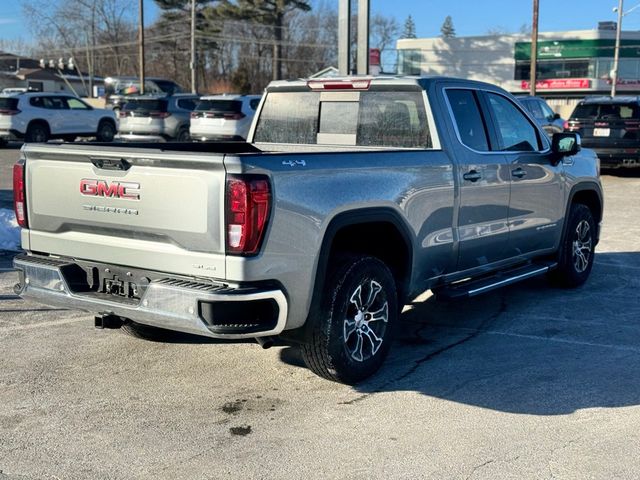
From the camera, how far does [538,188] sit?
703 cm

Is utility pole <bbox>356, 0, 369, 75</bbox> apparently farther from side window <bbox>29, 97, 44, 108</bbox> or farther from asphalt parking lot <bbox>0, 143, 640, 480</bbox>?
side window <bbox>29, 97, 44, 108</bbox>

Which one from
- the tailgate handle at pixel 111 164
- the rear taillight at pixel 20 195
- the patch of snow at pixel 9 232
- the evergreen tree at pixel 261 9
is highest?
the evergreen tree at pixel 261 9

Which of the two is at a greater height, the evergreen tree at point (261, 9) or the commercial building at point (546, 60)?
the evergreen tree at point (261, 9)

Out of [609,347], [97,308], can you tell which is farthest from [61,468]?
[609,347]

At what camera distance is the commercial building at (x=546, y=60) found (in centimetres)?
6644

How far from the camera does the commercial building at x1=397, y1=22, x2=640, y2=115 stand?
218 ft

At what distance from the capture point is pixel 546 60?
69062 mm

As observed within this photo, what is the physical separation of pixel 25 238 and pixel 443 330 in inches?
128

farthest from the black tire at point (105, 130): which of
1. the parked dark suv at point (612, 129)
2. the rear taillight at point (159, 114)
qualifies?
the parked dark suv at point (612, 129)

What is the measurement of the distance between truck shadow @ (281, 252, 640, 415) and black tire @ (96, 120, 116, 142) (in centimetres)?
2148

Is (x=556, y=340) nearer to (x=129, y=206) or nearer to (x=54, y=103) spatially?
(x=129, y=206)

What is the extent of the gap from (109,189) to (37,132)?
2158 centimetres

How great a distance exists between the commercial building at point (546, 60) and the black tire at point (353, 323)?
60.6 m

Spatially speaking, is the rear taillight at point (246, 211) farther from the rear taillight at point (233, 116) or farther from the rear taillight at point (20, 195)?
the rear taillight at point (233, 116)
